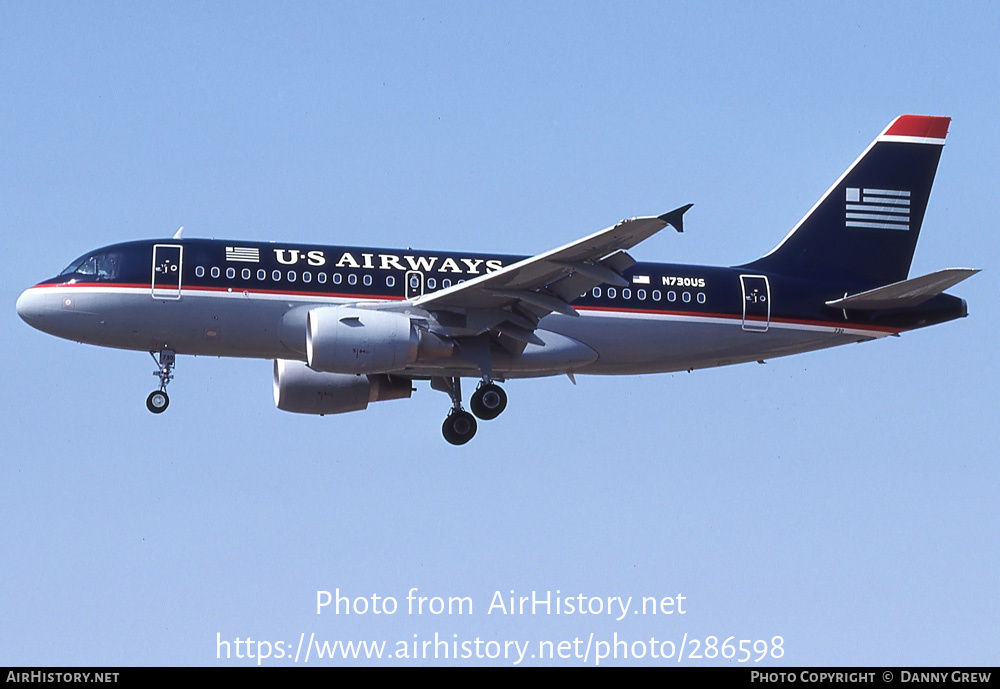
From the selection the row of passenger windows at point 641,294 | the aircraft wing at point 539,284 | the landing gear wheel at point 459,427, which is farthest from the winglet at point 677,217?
the landing gear wheel at point 459,427

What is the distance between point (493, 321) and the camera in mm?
33312

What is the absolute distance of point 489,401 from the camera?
114 ft

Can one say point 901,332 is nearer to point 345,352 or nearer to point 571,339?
point 571,339

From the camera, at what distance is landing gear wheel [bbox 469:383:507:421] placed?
114 ft

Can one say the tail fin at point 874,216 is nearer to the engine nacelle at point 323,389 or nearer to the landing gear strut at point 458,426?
the landing gear strut at point 458,426

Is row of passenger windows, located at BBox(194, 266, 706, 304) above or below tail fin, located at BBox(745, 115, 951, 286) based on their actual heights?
below

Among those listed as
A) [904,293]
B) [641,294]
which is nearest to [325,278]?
[641,294]

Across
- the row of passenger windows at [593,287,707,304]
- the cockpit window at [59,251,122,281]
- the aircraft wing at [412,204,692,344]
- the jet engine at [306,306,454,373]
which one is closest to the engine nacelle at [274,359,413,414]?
the jet engine at [306,306,454,373]

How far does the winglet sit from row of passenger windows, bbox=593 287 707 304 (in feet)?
22.4

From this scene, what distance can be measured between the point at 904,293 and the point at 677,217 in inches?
386

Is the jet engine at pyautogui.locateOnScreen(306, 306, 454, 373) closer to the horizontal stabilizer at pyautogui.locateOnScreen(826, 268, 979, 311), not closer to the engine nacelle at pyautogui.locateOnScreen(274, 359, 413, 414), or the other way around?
the engine nacelle at pyautogui.locateOnScreen(274, 359, 413, 414)

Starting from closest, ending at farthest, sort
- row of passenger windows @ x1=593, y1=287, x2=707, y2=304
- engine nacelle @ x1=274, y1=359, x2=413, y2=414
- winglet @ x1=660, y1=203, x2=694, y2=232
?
1. winglet @ x1=660, y1=203, x2=694, y2=232
2. row of passenger windows @ x1=593, y1=287, x2=707, y2=304
3. engine nacelle @ x1=274, y1=359, x2=413, y2=414
